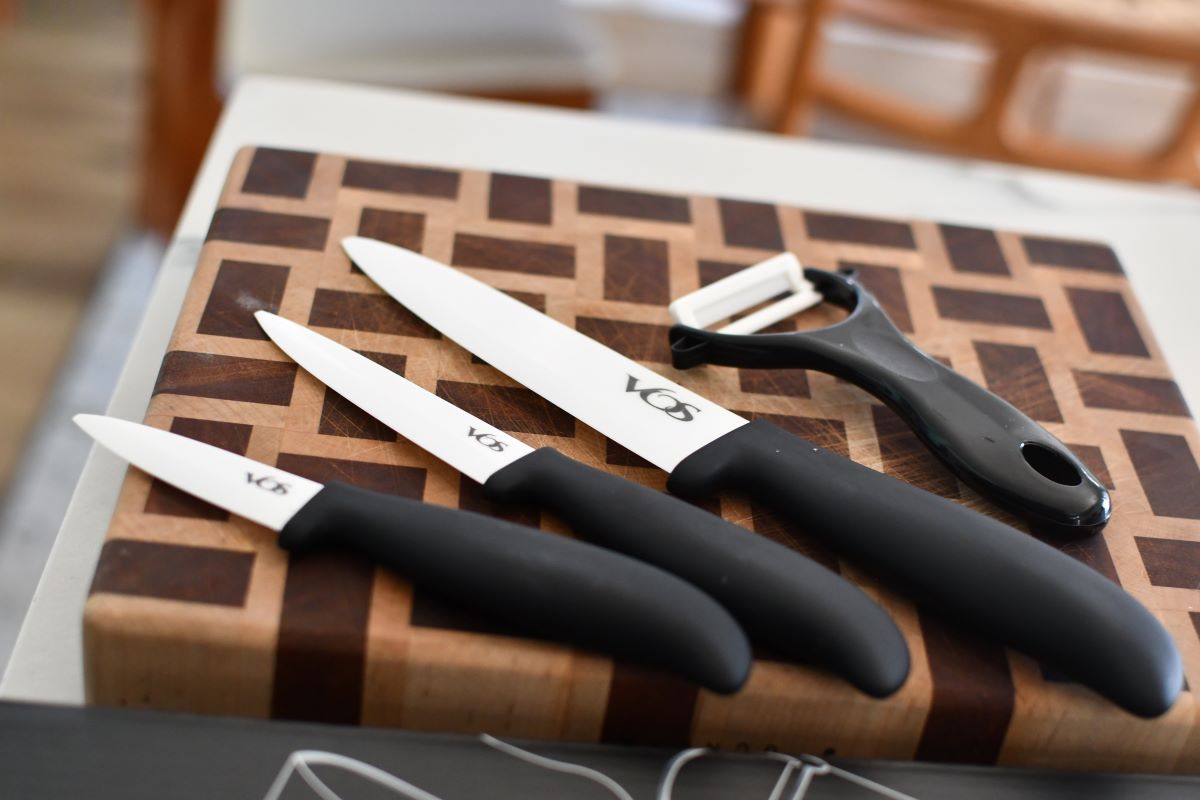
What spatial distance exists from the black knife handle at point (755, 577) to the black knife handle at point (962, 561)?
0.11ft

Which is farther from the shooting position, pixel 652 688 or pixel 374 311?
pixel 374 311

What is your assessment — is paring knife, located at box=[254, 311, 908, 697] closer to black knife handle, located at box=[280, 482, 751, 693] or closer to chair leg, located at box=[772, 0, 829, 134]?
black knife handle, located at box=[280, 482, 751, 693]

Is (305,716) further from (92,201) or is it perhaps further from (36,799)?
(92,201)

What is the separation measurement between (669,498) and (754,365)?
0.13 m

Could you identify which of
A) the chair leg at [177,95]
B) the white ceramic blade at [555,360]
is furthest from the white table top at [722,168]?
the chair leg at [177,95]

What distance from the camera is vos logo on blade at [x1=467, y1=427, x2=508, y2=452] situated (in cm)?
52

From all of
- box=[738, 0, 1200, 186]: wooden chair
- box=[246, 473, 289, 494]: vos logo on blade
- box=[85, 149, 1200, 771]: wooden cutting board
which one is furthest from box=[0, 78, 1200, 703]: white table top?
box=[738, 0, 1200, 186]: wooden chair

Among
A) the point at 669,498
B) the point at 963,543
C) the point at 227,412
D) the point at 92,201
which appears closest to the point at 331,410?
the point at 227,412

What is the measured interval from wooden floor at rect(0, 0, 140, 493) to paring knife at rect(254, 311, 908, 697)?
96cm

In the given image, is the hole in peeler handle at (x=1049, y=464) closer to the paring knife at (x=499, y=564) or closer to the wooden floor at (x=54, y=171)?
the paring knife at (x=499, y=564)

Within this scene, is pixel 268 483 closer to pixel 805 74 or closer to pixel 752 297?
pixel 752 297

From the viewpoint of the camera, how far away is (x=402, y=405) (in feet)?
1.78

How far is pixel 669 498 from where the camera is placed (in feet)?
1.61

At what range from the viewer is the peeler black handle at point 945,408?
1.73 feet
